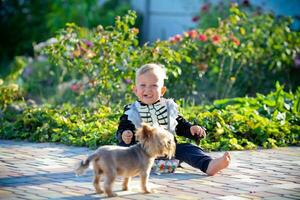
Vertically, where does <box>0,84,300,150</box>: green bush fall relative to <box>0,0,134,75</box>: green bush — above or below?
below

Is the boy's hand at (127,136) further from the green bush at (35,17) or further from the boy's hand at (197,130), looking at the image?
the green bush at (35,17)

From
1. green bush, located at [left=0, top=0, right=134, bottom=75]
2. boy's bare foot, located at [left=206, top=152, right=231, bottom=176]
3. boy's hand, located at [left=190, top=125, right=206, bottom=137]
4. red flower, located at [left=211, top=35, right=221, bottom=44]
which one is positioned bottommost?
boy's bare foot, located at [left=206, top=152, right=231, bottom=176]

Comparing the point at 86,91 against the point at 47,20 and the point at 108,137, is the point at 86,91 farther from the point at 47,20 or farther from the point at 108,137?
the point at 47,20

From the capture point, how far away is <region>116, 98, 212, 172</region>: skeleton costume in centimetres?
603

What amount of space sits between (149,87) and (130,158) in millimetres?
902

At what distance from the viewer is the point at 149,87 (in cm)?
595

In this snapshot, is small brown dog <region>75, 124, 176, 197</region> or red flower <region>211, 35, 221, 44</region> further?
red flower <region>211, 35, 221, 44</region>

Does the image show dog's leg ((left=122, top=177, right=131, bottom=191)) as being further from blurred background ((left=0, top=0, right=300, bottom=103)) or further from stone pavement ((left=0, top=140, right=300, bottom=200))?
blurred background ((left=0, top=0, right=300, bottom=103))

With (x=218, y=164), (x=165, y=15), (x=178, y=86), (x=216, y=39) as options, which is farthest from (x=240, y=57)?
(x=165, y=15)

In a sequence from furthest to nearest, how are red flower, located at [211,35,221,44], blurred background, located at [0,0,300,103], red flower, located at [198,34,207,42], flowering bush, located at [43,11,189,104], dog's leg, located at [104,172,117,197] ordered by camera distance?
blurred background, located at [0,0,300,103] → red flower, located at [211,35,221,44] → red flower, located at [198,34,207,42] → flowering bush, located at [43,11,189,104] → dog's leg, located at [104,172,117,197]

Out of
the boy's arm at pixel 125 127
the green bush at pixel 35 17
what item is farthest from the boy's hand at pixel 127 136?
the green bush at pixel 35 17

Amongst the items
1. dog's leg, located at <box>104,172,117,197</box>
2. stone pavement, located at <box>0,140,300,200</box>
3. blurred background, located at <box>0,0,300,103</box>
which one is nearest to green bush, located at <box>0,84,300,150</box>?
stone pavement, located at <box>0,140,300,200</box>

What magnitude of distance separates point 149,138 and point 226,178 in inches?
40.0

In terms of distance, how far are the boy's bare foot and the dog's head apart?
Answer: 0.72 metres
